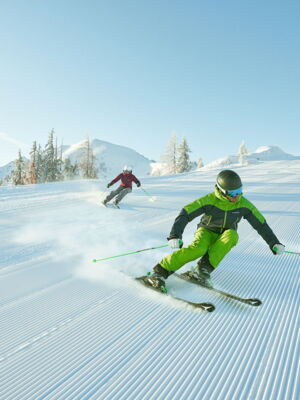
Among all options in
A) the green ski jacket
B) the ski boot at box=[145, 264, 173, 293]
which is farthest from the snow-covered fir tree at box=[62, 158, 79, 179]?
the ski boot at box=[145, 264, 173, 293]

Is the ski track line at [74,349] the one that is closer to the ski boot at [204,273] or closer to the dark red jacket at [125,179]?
the ski boot at [204,273]

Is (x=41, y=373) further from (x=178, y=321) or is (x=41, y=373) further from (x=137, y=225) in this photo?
(x=137, y=225)

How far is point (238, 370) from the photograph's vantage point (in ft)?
6.03

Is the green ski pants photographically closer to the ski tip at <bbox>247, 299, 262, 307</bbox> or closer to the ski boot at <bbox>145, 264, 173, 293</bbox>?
the ski boot at <bbox>145, 264, 173, 293</bbox>

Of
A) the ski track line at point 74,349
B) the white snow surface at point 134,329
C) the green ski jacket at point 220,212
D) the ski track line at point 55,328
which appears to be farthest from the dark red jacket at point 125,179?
the ski track line at point 74,349

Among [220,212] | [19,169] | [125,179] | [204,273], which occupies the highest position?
[19,169]

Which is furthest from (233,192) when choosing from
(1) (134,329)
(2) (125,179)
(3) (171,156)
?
(3) (171,156)

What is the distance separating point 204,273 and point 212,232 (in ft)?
1.71

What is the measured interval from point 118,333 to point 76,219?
14.1 ft

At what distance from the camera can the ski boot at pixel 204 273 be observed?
301 cm

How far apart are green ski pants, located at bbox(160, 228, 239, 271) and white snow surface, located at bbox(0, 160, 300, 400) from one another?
290mm

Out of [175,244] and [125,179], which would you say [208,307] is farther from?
[125,179]

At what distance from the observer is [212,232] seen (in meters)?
3.30

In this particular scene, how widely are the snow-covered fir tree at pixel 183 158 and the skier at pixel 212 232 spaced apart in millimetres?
41008
